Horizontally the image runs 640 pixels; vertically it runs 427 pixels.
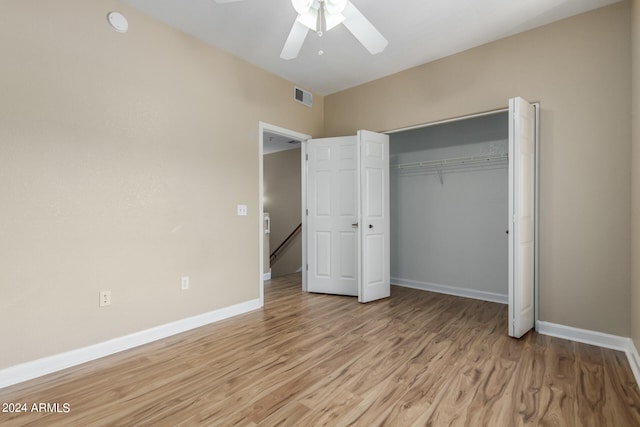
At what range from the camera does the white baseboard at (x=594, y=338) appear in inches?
91.0

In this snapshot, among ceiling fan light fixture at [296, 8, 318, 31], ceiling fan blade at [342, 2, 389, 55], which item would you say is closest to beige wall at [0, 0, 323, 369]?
ceiling fan light fixture at [296, 8, 318, 31]

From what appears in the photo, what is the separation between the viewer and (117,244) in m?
2.55

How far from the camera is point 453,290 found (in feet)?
14.0

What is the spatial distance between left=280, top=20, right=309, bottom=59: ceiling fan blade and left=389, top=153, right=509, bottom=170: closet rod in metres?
2.72

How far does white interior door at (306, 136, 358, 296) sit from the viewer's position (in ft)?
13.7

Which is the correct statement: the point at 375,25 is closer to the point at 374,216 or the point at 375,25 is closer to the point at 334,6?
the point at 334,6

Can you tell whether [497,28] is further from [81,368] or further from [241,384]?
[81,368]

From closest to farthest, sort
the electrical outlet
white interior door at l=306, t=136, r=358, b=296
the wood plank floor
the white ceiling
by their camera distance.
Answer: the wood plank floor → the electrical outlet → the white ceiling → white interior door at l=306, t=136, r=358, b=296

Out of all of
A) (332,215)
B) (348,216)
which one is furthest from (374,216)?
(332,215)

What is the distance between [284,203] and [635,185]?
18.4ft

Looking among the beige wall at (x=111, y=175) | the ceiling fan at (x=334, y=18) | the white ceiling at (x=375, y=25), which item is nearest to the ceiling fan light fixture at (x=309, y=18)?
the ceiling fan at (x=334, y=18)

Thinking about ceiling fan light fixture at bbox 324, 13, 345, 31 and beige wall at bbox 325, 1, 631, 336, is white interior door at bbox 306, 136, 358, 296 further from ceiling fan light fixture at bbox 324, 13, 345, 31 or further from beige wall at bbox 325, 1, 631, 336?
ceiling fan light fixture at bbox 324, 13, 345, 31

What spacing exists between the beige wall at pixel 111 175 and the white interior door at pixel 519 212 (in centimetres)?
273

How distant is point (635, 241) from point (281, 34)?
3.52 meters
